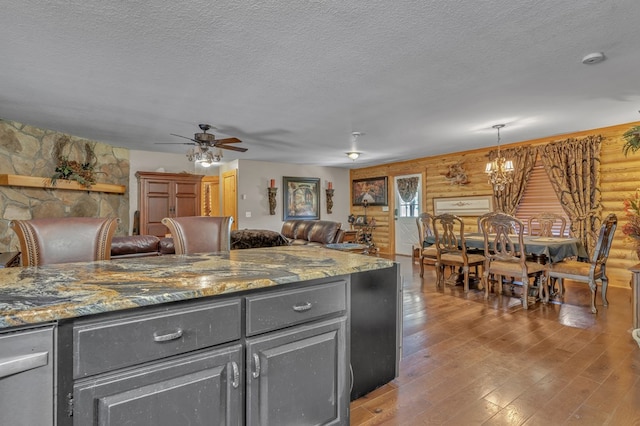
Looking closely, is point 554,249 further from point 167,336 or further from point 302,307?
point 167,336

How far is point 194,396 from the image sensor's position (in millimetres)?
1107

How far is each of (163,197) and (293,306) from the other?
5750 mm

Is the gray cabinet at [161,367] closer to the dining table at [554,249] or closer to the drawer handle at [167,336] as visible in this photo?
the drawer handle at [167,336]

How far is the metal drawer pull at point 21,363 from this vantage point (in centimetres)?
81

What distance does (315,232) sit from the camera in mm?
5660

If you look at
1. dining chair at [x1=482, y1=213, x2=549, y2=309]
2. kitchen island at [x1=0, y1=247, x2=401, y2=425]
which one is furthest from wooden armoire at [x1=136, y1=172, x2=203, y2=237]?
dining chair at [x1=482, y1=213, x2=549, y2=309]

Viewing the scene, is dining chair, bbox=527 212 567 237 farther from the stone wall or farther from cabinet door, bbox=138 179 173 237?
the stone wall

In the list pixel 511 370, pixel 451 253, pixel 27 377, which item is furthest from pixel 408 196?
pixel 27 377

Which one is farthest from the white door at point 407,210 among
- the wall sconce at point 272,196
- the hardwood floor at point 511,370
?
the hardwood floor at point 511,370

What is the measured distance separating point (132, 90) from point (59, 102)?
3.49 feet

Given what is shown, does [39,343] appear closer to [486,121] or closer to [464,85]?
[464,85]

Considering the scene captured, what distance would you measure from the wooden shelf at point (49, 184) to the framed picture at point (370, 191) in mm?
5559

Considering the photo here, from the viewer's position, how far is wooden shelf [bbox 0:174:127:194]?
14.3 feet

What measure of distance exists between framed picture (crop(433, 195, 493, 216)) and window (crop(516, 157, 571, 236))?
0.61 meters
